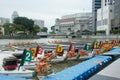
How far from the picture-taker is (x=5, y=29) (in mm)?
141250

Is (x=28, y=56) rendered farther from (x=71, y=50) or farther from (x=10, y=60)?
(x=71, y=50)

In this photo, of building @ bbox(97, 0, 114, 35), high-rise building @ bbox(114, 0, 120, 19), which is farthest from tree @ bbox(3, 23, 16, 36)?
high-rise building @ bbox(114, 0, 120, 19)

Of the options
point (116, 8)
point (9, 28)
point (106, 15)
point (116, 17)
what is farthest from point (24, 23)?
point (116, 8)

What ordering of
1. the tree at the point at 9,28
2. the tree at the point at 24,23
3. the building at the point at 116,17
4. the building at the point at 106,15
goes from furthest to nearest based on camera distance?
the building at the point at 106,15
the building at the point at 116,17
the tree at the point at 24,23
the tree at the point at 9,28

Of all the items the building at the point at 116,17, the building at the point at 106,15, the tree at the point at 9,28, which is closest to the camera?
the tree at the point at 9,28

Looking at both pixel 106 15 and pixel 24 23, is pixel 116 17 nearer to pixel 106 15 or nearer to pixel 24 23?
pixel 106 15

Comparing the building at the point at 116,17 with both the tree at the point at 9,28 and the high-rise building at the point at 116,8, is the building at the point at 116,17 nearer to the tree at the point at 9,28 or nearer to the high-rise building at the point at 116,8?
the high-rise building at the point at 116,8

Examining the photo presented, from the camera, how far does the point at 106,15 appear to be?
151125 millimetres

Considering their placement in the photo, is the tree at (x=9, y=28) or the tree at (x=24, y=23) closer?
the tree at (x=9, y=28)

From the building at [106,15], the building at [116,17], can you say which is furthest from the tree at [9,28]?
the building at [116,17]

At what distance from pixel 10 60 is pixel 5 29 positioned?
127m

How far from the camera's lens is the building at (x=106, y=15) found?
148375 millimetres

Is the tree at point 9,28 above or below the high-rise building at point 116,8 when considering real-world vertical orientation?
below

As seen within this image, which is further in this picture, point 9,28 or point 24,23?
point 24,23
